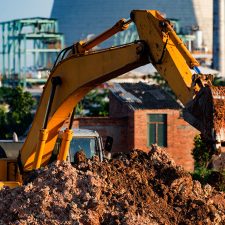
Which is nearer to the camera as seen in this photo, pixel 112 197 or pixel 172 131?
pixel 112 197

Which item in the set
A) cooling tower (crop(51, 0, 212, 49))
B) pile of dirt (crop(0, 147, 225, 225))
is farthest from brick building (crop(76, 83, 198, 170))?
cooling tower (crop(51, 0, 212, 49))

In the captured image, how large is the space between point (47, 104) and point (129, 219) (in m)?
5.40

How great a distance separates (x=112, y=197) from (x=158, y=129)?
28645 millimetres

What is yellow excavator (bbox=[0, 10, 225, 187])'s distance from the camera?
502 inches

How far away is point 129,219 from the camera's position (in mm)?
11680

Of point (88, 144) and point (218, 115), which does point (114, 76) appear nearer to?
point (88, 144)

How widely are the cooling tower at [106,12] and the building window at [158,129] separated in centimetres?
11285

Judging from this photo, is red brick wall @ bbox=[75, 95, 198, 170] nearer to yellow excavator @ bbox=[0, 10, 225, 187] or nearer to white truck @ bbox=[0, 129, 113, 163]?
white truck @ bbox=[0, 129, 113, 163]

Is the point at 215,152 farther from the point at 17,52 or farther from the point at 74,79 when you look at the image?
the point at 17,52

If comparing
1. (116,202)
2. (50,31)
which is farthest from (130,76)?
(116,202)

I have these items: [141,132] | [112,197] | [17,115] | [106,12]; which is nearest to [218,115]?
[112,197]

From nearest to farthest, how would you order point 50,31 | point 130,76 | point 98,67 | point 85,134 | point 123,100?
1. point 98,67
2. point 85,134
3. point 123,100
4. point 130,76
5. point 50,31

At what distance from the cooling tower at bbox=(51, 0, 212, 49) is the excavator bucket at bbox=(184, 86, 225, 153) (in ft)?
461

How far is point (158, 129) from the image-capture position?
4081 cm
